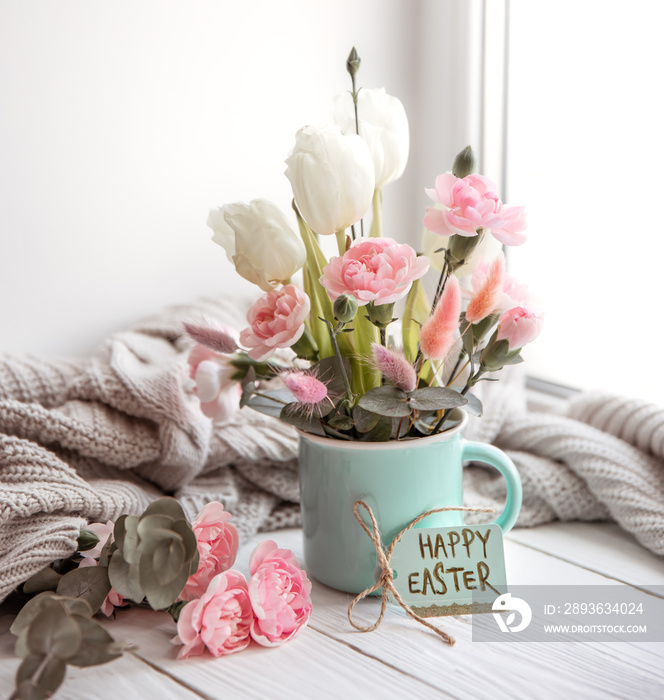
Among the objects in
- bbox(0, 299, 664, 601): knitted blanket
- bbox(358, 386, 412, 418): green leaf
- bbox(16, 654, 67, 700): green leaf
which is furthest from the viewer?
bbox(0, 299, 664, 601): knitted blanket

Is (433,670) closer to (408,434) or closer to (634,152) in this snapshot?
(408,434)

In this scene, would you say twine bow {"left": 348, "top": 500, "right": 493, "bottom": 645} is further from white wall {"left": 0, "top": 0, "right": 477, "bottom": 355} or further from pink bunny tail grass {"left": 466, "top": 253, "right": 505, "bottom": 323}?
white wall {"left": 0, "top": 0, "right": 477, "bottom": 355}

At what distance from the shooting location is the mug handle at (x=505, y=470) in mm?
672

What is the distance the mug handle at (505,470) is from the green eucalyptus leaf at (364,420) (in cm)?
11

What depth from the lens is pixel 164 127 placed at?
0.90m

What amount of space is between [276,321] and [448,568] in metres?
0.25

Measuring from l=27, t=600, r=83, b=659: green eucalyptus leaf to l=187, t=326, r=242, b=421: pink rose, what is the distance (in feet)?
0.73

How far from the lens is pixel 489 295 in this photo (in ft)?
1.88

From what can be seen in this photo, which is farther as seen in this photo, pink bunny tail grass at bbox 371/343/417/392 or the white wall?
the white wall

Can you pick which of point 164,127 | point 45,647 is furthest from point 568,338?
point 45,647

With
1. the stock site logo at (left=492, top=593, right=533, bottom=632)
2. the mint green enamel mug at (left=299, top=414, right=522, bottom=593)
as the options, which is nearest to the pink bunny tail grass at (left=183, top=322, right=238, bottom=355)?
the mint green enamel mug at (left=299, top=414, right=522, bottom=593)

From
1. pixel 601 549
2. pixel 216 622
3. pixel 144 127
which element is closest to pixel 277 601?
pixel 216 622

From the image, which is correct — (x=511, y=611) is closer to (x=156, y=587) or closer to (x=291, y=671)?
(x=291, y=671)

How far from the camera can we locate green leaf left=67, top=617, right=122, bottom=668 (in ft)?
1.61
